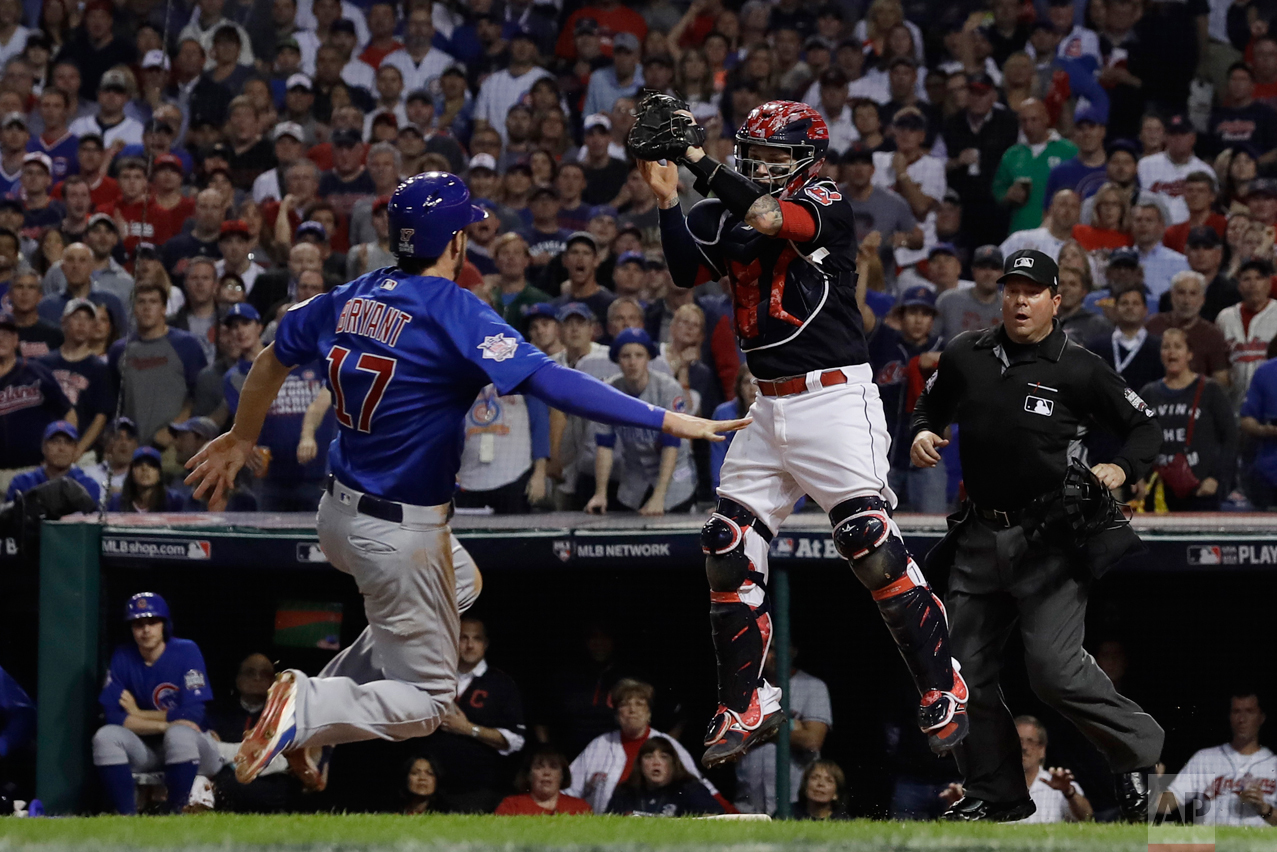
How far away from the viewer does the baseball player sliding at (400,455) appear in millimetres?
4652

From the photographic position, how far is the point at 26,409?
342 inches

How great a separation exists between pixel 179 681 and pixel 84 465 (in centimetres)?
186

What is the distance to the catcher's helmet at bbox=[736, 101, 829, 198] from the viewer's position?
16.2 ft

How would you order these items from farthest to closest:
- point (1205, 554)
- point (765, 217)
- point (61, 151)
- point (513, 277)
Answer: point (61, 151)
point (513, 277)
point (1205, 554)
point (765, 217)

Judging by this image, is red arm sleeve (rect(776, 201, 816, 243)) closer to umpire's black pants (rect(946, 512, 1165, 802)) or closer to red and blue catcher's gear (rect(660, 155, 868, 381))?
red and blue catcher's gear (rect(660, 155, 868, 381))

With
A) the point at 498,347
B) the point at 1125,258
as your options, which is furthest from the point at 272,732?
the point at 1125,258

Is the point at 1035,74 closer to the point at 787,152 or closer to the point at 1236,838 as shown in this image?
the point at 787,152

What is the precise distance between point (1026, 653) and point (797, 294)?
1411 mm

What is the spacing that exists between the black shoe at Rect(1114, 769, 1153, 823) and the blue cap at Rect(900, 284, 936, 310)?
3375mm

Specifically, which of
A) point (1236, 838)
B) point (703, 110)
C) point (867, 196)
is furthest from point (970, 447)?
point (703, 110)

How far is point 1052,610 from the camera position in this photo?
5.31m

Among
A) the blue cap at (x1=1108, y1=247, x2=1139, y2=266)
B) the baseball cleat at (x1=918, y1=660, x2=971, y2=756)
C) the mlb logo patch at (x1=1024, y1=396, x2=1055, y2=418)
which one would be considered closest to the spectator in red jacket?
the baseball cleat at (x1=918, y1=660, x2=971, y2=756)

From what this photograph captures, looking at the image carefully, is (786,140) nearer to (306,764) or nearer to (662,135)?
(662,135)

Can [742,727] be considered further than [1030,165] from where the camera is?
No
